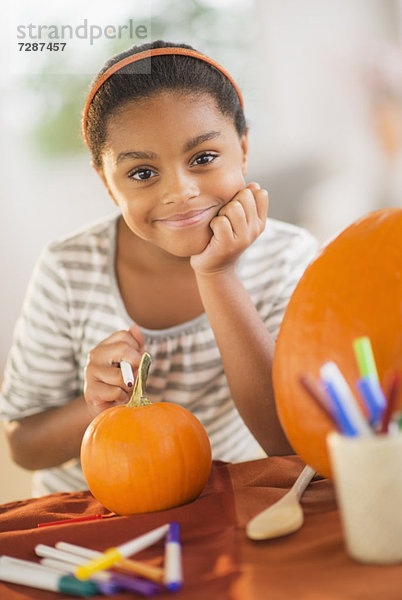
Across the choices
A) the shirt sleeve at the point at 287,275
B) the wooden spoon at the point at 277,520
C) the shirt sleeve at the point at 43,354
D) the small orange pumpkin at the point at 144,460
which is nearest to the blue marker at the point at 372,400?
the wooden spoon at the point at 277,520

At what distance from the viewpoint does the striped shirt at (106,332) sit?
3.41 ft

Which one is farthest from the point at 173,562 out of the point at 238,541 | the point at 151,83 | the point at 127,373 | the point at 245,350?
the point at 151,83

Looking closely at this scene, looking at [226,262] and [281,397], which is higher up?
[226,262]

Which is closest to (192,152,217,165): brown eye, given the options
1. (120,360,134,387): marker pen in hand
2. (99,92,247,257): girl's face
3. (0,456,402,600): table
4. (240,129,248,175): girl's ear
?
(99,92,247,257): girl's face

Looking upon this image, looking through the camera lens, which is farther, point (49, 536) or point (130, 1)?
point (130, 1)

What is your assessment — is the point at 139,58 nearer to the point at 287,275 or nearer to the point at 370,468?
the point at 287,275

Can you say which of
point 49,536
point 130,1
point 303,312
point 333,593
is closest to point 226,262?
point 303,312

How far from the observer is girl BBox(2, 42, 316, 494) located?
799 millimetres

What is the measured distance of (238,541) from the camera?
1.60ft

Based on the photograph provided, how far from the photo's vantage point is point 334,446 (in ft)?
1.36

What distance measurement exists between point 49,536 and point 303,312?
0.92ft

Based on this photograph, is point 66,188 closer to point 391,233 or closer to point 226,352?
point 226,352

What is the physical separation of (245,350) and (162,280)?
0.87 feet

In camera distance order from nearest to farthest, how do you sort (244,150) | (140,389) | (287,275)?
(140,389)
(244,150)
(287,275)
